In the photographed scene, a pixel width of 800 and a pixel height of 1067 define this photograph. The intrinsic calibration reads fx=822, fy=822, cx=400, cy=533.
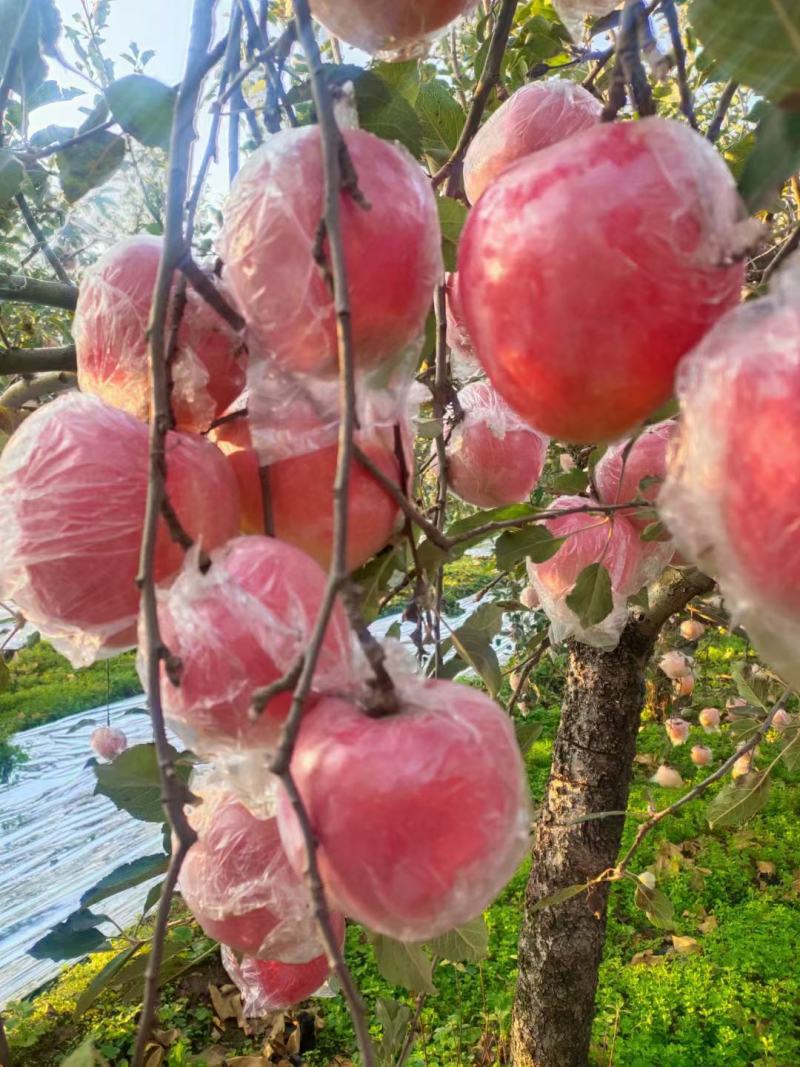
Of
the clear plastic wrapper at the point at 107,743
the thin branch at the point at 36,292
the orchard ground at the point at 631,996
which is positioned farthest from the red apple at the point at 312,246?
the clear plastic wrapper at the point at 107,743

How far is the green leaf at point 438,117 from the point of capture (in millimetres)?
979

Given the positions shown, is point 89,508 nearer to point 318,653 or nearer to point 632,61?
point 318,653

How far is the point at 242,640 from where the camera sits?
18.7 inches

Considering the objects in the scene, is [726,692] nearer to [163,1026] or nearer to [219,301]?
[163,1026]

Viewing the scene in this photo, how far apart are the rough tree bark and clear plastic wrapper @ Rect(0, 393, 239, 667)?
1.46 metres

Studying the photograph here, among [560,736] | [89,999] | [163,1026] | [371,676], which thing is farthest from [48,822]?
[371,676]

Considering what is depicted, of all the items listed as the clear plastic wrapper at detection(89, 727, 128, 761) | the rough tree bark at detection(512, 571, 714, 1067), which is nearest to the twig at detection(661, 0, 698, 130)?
the rough tree bark at detection(512, 571, 714, 1067)

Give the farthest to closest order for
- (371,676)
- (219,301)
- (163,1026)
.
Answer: (163,1026), (219,301), (371,676)

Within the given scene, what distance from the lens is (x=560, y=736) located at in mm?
2055

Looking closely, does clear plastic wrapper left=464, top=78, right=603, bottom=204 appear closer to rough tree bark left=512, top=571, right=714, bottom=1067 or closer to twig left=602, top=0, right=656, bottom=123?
twig left=602, top=0, right=656, bottom=123

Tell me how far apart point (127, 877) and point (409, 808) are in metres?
0.63

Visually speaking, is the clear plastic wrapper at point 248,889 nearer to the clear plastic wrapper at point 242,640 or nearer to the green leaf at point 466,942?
the clear plastic wrapper at point 242,640

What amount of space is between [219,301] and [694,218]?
325mm

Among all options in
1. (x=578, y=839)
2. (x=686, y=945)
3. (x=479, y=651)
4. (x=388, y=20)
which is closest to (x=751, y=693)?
(x=578, y=839)
